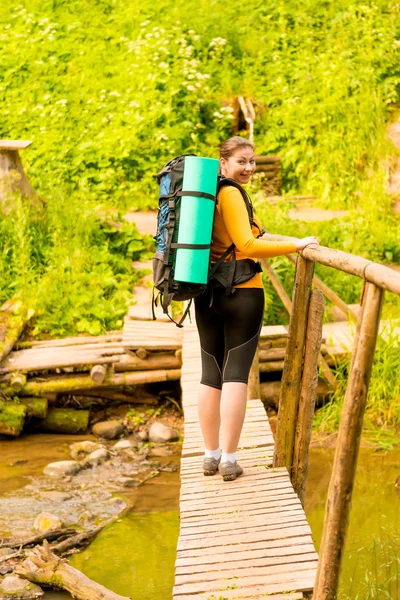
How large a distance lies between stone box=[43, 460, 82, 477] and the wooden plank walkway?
294cm

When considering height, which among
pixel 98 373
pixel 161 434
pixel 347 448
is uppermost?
pixel 347 448

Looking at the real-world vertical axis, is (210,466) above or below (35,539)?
above

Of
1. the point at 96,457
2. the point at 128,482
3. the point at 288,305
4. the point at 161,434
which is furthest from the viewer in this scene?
the point at 161,434

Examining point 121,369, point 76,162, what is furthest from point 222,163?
point 76,162

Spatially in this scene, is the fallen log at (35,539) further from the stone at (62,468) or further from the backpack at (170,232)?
the backpack at (170,232)

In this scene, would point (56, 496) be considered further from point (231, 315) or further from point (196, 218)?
point (196, 218)

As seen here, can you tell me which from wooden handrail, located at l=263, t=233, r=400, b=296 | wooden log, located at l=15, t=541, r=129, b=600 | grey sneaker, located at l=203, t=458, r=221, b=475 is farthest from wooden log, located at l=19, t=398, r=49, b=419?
wooden handrail, located at l=263, t=233, r=400, b=296

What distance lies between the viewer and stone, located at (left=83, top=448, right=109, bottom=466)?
7.95 m

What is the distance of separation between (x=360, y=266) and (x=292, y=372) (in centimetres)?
156

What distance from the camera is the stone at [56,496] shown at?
23.8 feet

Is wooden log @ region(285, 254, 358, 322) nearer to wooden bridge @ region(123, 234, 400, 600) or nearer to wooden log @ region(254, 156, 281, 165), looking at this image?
wooden bridge @ region(123, 234, 400, 600)

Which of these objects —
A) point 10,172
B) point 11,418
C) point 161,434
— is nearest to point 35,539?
point 11,418

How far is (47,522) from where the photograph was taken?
6.66 metres

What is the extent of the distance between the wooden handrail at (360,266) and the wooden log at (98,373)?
4641 mm
